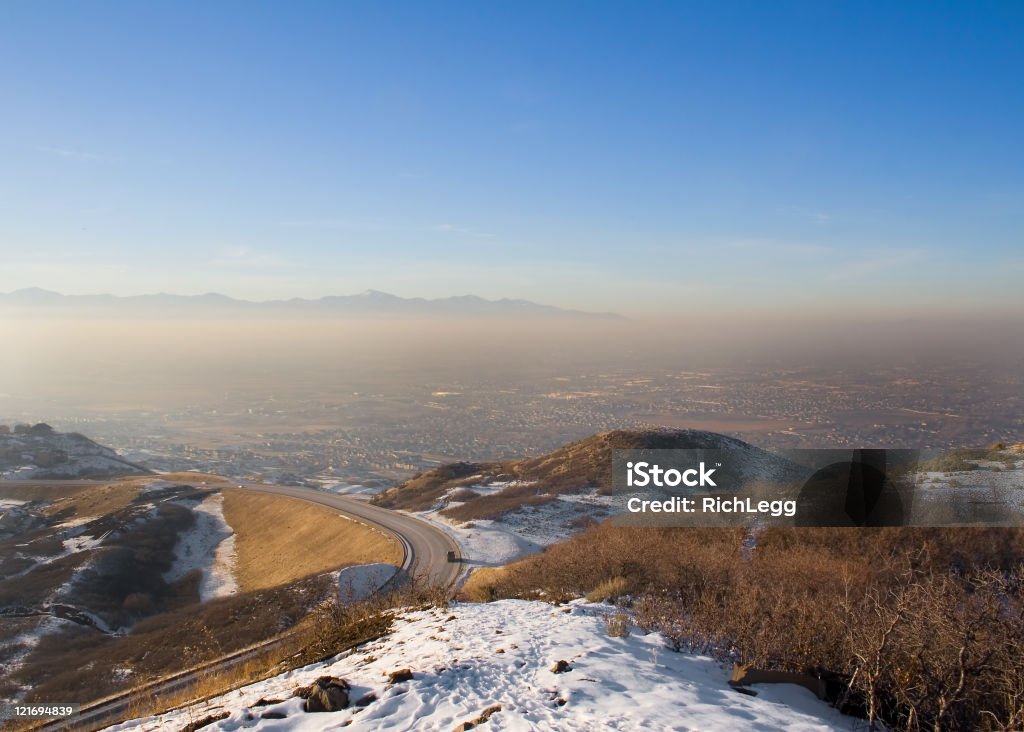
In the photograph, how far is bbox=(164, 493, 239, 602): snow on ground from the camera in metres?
30.2

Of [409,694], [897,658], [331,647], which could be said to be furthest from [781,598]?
[331,647]

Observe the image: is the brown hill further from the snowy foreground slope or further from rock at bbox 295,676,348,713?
rock at bbox 295,676,348,713

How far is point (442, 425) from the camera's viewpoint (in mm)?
157500

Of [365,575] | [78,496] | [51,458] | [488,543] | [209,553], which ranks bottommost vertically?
[78,496]

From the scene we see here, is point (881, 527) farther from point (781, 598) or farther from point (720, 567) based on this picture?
point (781, 598)

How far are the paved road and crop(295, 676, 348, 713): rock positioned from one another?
14.3 feet

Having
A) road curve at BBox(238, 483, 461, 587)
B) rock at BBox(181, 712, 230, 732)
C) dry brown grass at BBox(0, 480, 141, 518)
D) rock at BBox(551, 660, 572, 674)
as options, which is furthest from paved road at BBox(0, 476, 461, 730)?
rock at BBox(551, 660, 572, 674)

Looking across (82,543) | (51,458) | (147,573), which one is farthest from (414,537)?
(51,458)

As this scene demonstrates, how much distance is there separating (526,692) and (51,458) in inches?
3055

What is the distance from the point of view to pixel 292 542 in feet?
117

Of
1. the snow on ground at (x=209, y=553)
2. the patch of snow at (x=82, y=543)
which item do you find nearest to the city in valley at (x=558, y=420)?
the snow on ground at (x=209, y=553)

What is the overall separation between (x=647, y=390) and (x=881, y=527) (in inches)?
5919

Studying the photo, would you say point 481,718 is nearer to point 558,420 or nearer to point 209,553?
point 209,553

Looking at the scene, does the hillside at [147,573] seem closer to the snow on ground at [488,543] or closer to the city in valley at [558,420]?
the snow on ground at [488,543]
